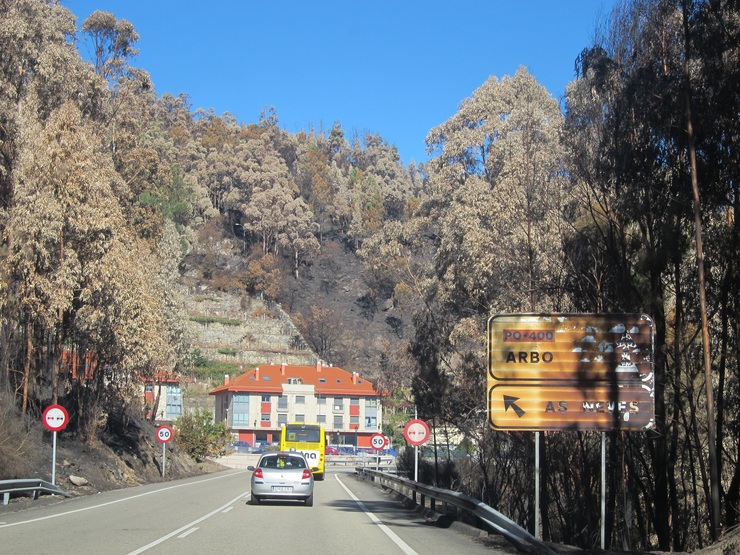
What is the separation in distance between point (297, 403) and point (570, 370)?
7656 centimetres

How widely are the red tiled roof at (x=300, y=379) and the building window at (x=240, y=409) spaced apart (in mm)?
1009

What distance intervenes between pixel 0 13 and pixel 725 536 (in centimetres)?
3418

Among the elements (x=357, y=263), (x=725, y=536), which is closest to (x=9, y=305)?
(x=725, y=536)

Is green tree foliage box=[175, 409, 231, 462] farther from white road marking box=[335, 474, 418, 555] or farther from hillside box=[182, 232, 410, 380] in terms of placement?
hillside box=[182, 232, 410, 380]

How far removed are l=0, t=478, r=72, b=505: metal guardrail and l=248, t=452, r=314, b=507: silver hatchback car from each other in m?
5.94

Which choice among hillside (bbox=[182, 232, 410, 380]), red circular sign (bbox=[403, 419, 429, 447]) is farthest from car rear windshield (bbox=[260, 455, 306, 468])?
hillside (bbox=[182, 232, 410, 380])

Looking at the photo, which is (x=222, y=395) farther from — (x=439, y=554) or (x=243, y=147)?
(x=439, y=554)

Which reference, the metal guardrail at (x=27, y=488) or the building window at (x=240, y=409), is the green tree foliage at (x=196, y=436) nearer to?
the building window at (x=240, y=409)

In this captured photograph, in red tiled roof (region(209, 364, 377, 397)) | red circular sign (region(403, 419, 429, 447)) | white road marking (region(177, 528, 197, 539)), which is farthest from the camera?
red tiled roof (region(209, 364, 377, 397))

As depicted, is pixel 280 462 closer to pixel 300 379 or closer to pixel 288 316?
pixel 300 379

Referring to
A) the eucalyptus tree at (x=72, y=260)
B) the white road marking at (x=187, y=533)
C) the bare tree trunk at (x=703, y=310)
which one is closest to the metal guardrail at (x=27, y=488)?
the eucalyptus tree at (x=72, y=260)

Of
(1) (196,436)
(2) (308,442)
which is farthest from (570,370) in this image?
(1) (196,436)

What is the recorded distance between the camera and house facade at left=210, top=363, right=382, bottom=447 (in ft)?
282

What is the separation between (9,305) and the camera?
2838 cm
